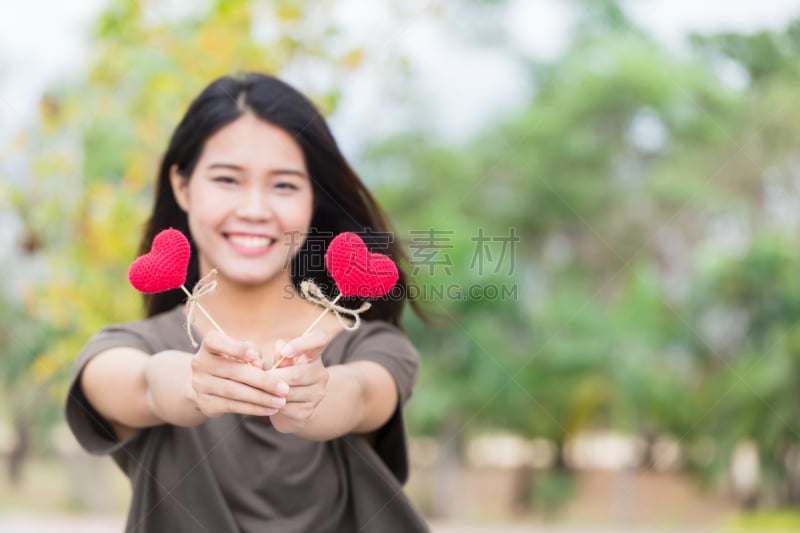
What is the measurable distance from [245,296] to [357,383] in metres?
0.24

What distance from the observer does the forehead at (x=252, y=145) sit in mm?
1365

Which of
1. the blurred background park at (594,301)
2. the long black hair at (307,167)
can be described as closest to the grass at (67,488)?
the blurred background park at (594,301)

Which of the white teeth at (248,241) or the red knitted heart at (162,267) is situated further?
the white teeth at (248,241)

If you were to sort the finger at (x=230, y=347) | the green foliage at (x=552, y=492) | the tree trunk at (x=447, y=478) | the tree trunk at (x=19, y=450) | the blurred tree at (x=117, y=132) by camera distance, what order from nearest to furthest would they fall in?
the finger at (x=230, y=347) < the blurred tree at (x=117, y=132) < the tree trunk at (x=19, y=450) < the tree trunk at (x=447, y=478) < the green foliage at (x=552, y=492)

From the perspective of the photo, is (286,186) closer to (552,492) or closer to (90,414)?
(90,414)

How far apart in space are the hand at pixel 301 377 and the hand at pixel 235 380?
2cm

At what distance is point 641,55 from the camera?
36.0 ft

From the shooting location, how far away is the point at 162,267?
43.2 inches

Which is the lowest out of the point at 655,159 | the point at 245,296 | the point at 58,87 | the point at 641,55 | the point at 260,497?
the point at 260,497

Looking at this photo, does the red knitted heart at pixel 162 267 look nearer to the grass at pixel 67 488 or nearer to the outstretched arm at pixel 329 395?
the outstretched arm at pixel 329 395

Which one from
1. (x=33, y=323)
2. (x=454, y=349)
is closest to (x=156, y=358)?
(x=33, y=323)

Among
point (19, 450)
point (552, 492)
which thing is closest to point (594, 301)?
point (552, 492)

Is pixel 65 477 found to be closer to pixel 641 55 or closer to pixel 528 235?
pixel 528 235

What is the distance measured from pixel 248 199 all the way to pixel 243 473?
0.37m
